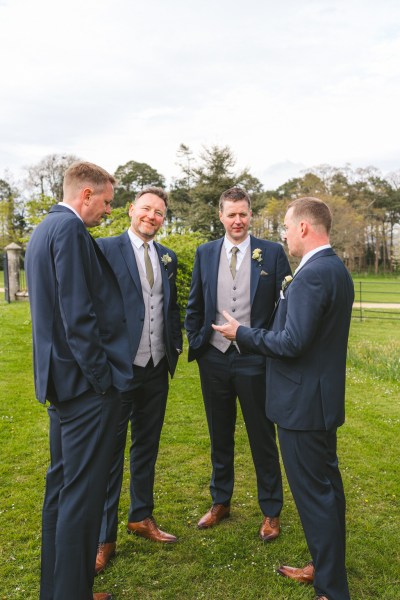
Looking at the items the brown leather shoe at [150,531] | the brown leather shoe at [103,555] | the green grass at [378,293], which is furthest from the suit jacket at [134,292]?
the green grass at [378,293]

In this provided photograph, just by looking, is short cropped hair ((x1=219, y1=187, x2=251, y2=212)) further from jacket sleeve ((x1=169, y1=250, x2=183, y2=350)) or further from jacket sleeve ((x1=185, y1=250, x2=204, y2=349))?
jacket sleeve ((x1=169, y1=250, x2=183, y2=350))

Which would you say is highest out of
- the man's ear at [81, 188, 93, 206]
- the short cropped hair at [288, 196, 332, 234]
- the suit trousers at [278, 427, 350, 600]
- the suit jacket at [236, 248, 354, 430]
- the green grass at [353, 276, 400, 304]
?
the man's ear at [81, 188, 93, 206]

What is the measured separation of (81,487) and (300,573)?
168 cm

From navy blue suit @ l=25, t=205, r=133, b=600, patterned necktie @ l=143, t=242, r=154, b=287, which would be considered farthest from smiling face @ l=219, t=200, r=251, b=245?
navy blue suit @ l=25, t=205, r=133, b=600

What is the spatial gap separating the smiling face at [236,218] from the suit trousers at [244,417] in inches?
34.9

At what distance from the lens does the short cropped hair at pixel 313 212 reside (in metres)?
2.84

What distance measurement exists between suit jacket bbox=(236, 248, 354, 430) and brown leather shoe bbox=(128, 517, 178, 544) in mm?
1478

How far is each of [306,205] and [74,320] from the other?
1.46 m

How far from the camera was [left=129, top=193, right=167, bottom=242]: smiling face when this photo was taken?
12.2 ft

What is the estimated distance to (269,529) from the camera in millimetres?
3736

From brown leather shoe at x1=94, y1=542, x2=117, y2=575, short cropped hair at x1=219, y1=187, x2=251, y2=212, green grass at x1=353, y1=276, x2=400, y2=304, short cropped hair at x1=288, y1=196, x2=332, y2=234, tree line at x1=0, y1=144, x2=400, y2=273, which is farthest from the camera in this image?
tree line at x1=0, y1=144, x2=400, y2=273

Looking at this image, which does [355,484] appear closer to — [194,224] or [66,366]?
[66,366]

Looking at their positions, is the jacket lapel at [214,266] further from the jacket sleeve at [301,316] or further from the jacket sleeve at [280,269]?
the jacket sleeve at [301,316]

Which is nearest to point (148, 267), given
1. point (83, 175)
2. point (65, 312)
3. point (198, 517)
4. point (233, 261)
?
point (233, 261)
